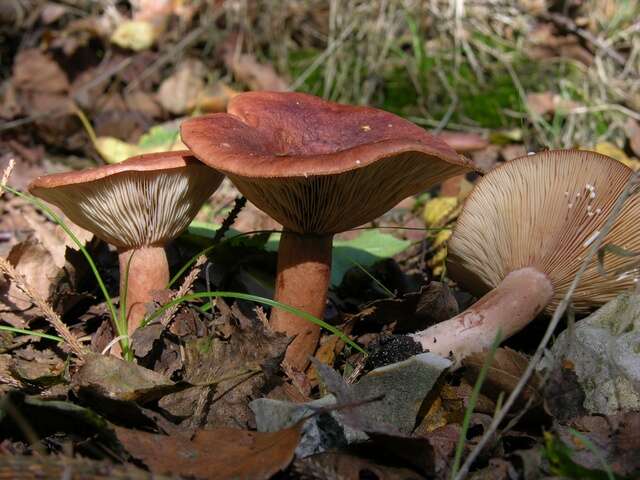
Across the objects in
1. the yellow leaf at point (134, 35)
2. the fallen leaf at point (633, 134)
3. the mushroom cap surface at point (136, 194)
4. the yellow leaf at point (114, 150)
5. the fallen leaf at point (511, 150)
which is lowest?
the yellow leaf at point (114, 150)

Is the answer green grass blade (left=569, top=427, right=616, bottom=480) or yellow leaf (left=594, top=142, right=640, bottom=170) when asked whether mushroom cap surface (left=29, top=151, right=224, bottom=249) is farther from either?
yellow leaf (left=594, top=142, right=640, bottom=170)

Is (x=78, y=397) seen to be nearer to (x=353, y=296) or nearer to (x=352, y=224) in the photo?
(x=352, y=224)

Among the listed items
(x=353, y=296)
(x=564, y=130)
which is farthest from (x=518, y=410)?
(x=564, y=130)

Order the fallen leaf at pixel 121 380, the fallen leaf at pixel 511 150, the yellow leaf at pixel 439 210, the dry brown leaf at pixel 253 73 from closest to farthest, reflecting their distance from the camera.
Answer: the fallen leaf at pixel 121 380 < the yellow leaf at pixel 439 210 < the fallen leaf at pixel 511 150 < the dry brown leaf at pixel 253 73

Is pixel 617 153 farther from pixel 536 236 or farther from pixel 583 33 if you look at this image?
pixel 536 236

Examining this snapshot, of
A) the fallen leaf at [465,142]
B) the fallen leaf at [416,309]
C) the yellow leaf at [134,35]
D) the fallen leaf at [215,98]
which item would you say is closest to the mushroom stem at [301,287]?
the fallen leaf at [416,309]

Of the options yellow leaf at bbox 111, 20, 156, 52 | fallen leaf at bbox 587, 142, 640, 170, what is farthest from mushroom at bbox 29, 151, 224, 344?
yellow leaf at bbox 111, 20, 156, 52

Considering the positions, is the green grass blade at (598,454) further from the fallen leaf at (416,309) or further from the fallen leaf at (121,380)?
the fallen leaf at (121,380)

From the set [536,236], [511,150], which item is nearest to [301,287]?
[536,236]
